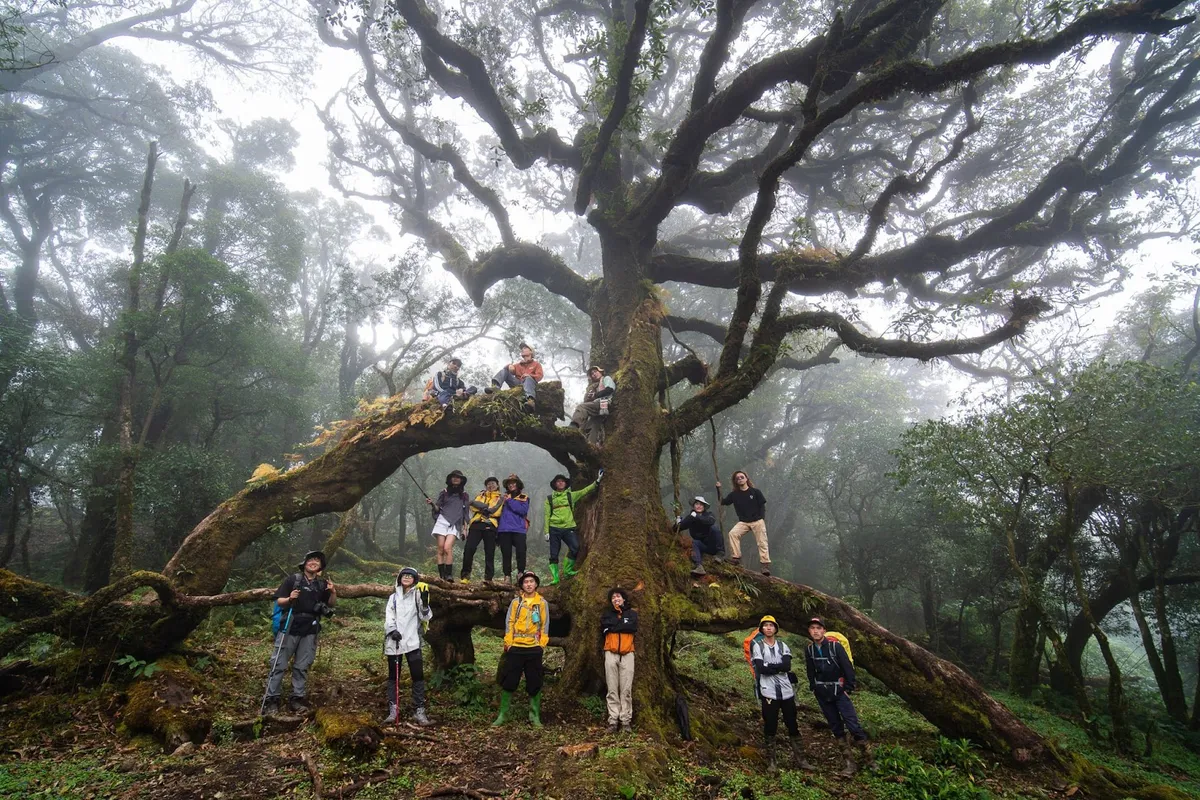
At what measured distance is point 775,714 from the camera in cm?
636

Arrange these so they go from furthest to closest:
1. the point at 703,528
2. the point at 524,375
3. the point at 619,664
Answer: the point at 524,375 → the point at 703,528 → the point at 619,664

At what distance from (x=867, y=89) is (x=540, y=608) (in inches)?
319

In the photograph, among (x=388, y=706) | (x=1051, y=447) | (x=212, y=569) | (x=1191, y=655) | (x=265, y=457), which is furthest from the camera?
(x=265, y=457)

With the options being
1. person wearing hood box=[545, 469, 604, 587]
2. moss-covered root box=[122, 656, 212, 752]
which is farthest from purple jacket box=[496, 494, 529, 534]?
moss-covered root box=[122, 656, 212, 752]

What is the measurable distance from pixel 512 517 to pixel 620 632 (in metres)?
2.80

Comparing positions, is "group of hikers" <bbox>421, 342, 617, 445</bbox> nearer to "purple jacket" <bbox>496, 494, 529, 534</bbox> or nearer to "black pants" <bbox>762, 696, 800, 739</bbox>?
"purple jacket" <bbox>496, 494, 529, 534</bbox>

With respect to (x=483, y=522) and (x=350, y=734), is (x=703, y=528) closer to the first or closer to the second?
(x=483, y=522)

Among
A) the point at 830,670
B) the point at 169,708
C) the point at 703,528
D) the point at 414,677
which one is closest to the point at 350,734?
the point at 414,677

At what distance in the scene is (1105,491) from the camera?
35.9 feet

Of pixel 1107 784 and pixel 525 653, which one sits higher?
pixel 525 653

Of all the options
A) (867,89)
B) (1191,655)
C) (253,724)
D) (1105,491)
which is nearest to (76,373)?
(253,724)

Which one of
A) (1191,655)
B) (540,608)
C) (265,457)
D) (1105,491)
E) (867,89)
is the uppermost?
(867,89)

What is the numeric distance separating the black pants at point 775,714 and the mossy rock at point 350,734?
168 inches

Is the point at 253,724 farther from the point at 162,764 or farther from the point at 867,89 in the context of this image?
the point at 867,89
